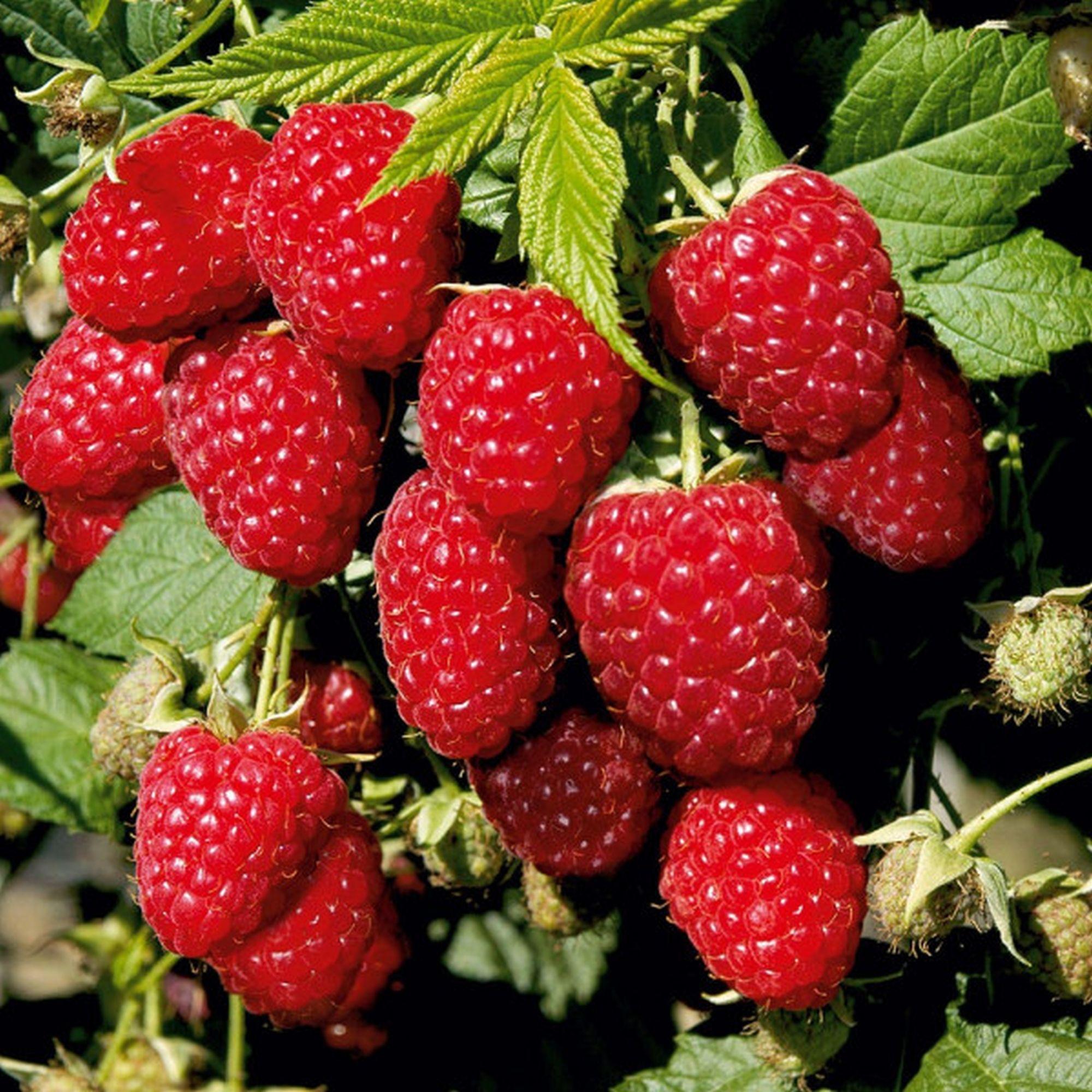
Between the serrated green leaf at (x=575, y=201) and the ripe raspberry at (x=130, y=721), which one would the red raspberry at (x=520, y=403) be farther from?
the ripe raspberry at (x=130, y=721)

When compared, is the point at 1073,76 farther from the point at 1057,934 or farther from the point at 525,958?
the point at 525,958

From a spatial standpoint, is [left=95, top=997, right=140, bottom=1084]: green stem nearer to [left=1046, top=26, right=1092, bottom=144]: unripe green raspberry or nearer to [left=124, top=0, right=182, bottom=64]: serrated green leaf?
[left=124, top=0, right=182, bottom=64]: serrated green leaf

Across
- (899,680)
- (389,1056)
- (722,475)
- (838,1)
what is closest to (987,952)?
(899,680)

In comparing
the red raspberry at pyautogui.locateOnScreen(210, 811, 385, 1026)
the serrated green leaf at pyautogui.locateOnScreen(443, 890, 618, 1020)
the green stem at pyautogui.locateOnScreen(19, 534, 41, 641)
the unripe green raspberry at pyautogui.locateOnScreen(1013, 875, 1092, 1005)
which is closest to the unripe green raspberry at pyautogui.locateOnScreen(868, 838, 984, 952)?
the unripe green raspberry at pyautogui.locateOnScreen(1013, 875, 1092, 1005)

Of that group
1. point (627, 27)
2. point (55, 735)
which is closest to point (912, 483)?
point (627, 27)

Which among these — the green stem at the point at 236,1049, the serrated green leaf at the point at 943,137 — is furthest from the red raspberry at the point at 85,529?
the serrated green leaf at the point at 943,137

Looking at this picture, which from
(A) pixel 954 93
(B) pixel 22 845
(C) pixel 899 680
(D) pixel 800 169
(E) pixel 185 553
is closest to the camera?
(D) pixel 800 169

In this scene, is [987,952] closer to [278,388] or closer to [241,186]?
[278,388]
